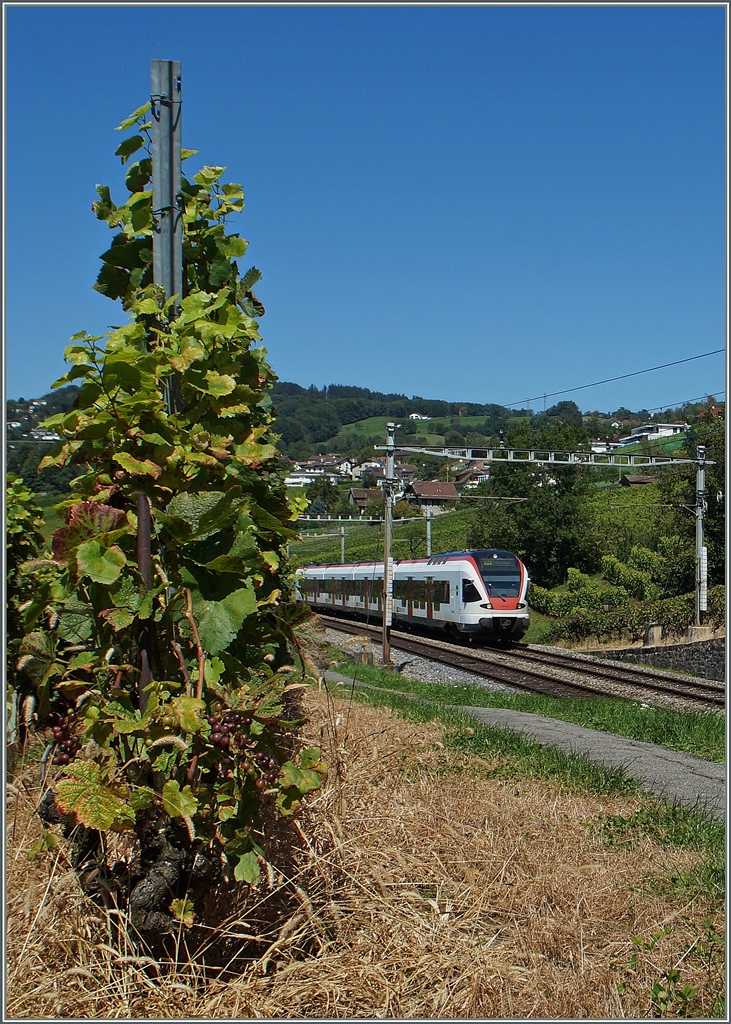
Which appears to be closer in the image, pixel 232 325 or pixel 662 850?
pixel 232 325

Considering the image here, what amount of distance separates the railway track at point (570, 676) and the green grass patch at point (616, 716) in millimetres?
2123

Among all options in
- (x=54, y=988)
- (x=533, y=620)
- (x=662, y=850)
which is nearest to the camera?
(x=54, y=988)

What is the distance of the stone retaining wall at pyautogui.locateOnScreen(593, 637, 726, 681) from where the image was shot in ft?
86.7

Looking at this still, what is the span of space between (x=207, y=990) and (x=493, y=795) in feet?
10.7

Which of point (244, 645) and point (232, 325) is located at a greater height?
point (232, 325)

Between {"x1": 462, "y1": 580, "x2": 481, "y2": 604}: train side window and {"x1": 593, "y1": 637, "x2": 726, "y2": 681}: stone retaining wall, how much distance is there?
21.4 ft

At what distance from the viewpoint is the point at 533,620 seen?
4488cm

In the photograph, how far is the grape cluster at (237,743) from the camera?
2887 mm

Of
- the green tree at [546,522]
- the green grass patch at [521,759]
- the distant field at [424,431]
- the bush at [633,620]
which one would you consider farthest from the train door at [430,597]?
the distant field at [424,431]

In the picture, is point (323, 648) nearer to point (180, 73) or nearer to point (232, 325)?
point (232, 325)

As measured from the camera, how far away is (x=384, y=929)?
3.54 meters

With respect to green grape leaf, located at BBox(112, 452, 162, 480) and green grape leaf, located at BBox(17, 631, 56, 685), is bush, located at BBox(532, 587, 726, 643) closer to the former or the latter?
green grape leaf, located at BBox(17, 631, 56, 685)

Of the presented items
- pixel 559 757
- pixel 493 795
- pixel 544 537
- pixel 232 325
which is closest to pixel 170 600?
pixel 232 325

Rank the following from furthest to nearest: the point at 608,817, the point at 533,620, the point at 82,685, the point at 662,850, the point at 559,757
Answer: the point at 533,620
the point at 559,757
the point at 608,817
the point at 662,850
the point at 82,685
